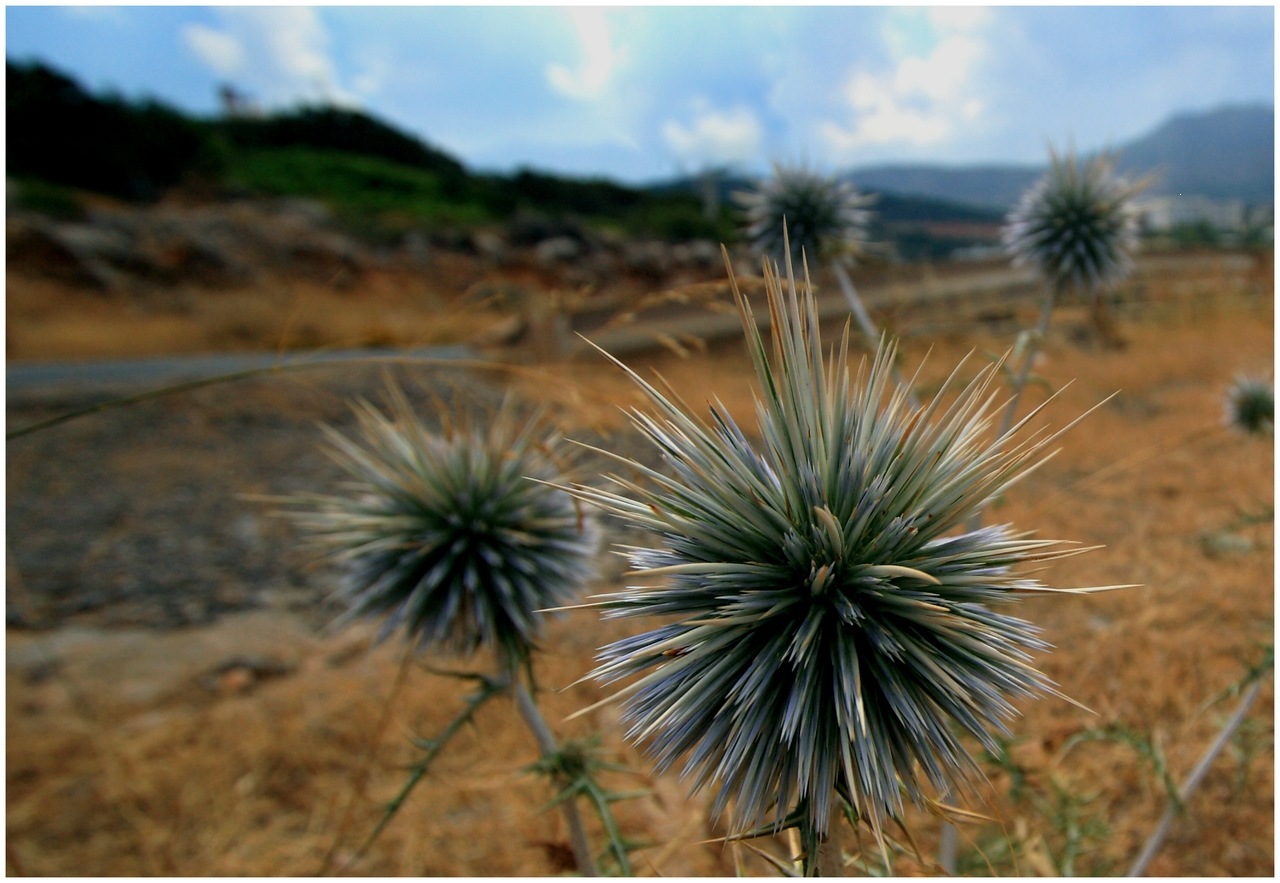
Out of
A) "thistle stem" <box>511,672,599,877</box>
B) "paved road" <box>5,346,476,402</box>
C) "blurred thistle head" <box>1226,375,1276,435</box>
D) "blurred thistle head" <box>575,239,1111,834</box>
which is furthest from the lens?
"paved road" <box>5,346,476,402</box>

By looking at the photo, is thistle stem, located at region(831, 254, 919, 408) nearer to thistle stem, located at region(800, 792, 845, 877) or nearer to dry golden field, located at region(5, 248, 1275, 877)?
dry golden field, located at region(5, 248, 1275, 877)

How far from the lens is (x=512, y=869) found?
258 cm

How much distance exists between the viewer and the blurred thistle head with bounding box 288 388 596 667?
5.24ft

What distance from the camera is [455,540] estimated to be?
1633 millimetres

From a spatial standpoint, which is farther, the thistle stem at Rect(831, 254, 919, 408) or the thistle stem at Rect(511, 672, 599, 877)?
the thistle stem at Rect(831, 254, 919, 408)

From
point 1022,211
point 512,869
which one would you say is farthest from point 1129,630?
point 512,869

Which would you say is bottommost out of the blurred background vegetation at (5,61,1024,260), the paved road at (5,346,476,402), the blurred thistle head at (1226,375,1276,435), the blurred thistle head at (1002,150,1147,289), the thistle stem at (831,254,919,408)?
the paved road at (5,346,476,402)

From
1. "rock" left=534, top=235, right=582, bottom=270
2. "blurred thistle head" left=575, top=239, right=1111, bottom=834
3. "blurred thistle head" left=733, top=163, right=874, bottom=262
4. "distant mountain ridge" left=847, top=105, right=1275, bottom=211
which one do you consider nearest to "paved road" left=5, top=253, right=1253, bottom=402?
"distant mountain ridge" left=847, top=105, right=1275, bottom=211

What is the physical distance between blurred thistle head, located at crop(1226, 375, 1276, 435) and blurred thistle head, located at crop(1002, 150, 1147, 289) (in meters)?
1.45

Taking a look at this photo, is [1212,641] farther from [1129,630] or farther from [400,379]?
[400,379]

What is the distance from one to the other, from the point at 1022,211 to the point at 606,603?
245cm

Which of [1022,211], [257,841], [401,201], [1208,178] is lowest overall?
[257,841]

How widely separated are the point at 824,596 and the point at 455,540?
1.04 m

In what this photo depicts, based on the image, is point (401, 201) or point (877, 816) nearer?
point (877, 816)
